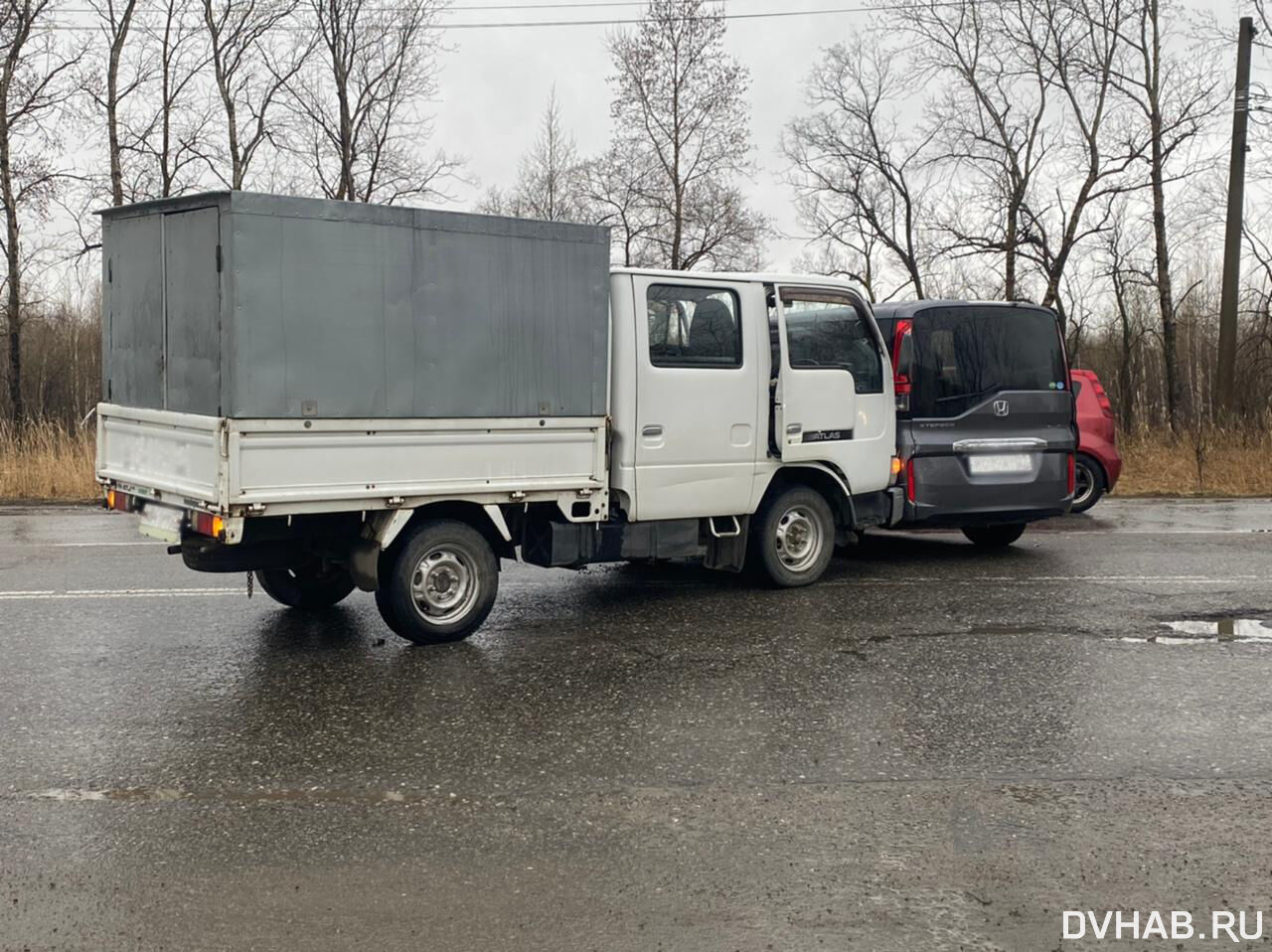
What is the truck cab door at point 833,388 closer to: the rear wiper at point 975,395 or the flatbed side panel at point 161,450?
the rear wiper at point 975,395

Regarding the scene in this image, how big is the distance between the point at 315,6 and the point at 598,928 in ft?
93.5

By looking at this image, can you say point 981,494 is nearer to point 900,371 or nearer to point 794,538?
point 900,371

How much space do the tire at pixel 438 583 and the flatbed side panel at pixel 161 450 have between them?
1.16m

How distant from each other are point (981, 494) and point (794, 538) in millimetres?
2076

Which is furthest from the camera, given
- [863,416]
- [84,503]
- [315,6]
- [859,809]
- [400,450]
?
[315,6]

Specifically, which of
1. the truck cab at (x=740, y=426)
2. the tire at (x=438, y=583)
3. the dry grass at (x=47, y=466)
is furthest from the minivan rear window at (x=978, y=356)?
the dry grass at (x=47, y=466)

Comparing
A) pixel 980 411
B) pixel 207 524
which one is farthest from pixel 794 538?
pixel 207 524

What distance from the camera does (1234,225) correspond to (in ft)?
69.9

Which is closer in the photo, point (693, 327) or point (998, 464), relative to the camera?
point (693, 327)

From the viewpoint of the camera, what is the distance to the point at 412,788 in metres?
4.88

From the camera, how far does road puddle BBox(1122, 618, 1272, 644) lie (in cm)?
756

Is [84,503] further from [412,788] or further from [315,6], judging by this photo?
[315,6]

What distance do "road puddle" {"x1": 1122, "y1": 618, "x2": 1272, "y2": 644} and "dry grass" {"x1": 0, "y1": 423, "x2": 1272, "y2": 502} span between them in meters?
9.59

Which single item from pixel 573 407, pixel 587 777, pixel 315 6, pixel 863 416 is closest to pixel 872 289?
pixel 315 6
